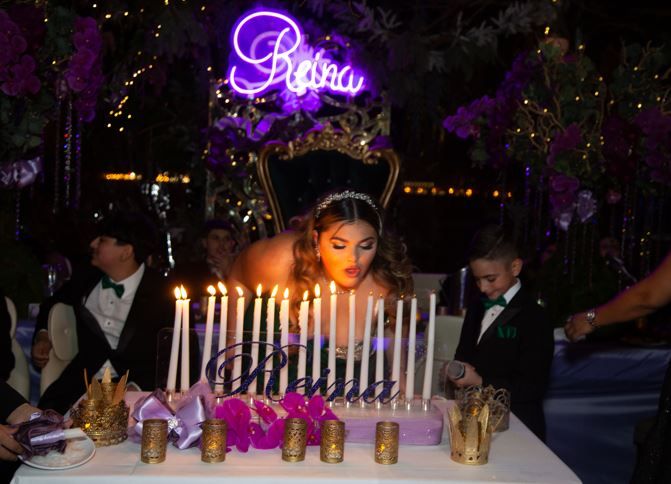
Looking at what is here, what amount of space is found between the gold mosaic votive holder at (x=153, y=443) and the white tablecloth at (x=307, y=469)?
17 millimetres

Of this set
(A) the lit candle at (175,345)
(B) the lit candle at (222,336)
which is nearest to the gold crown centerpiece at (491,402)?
(B) the lit candle at (222,336)

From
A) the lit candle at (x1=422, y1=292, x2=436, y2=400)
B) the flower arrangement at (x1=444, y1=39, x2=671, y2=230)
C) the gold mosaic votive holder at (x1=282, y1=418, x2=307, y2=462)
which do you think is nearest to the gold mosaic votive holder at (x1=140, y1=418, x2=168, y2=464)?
the gold mosaic votive holder at (x1=282, y1=418, x2=307, y2=462)

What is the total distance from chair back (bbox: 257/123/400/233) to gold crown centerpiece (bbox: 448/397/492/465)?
4.48m

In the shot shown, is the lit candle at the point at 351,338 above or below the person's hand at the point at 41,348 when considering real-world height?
above

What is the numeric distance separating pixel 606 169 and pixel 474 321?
1.41m

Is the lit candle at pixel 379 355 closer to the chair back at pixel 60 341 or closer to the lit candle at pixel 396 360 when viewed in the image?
the lit candle at pixel 396 360

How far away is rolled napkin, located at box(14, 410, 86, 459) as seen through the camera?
215 centimetres

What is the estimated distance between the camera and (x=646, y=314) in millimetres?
3164

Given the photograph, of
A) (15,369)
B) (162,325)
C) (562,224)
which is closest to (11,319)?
(15,369)

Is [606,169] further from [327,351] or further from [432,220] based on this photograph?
[432,220]

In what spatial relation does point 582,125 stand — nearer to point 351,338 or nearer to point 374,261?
point 374,261

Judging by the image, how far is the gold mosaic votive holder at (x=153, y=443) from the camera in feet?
7.24

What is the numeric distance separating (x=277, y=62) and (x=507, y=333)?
4907mm

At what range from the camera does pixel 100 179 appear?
946 centimetres
